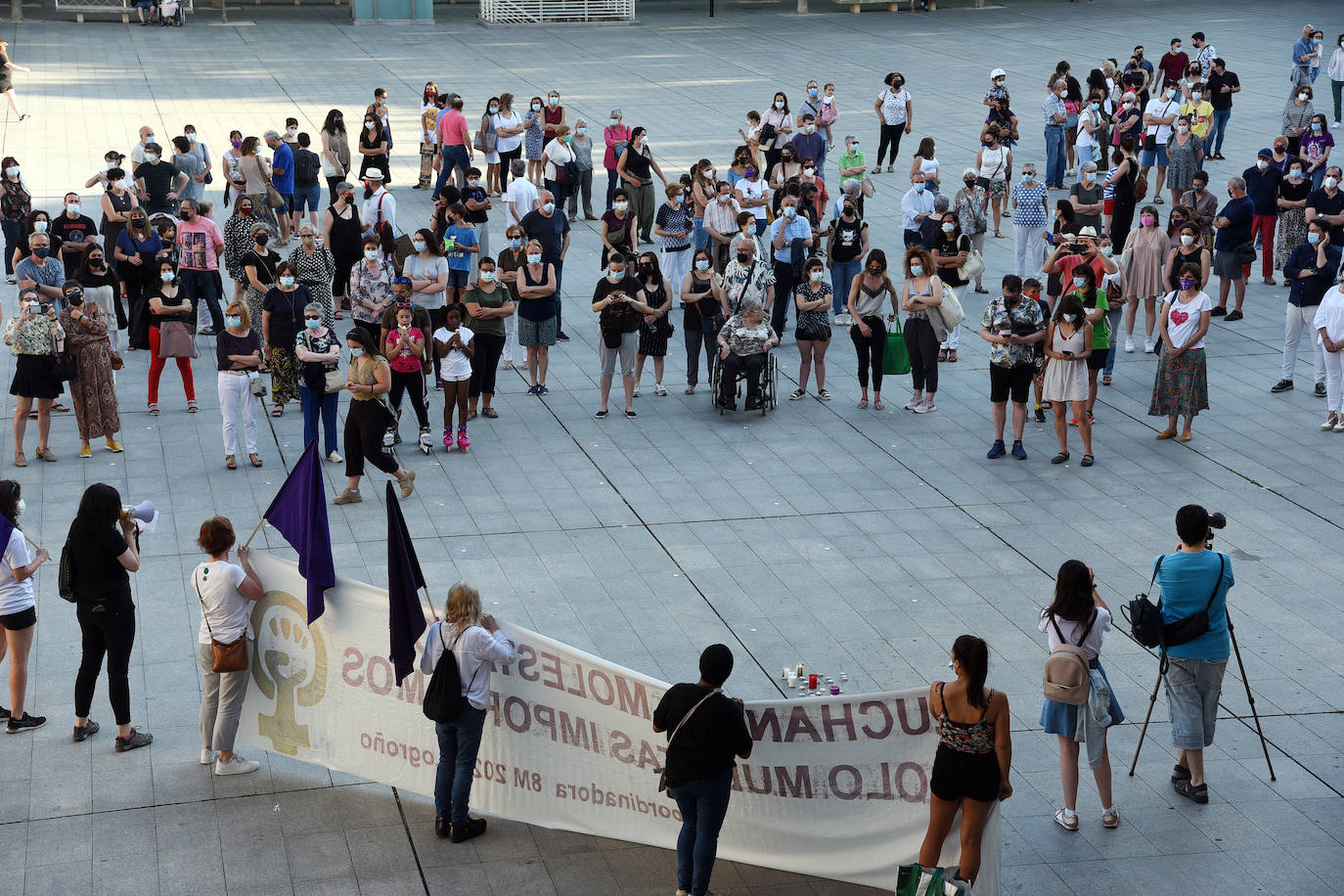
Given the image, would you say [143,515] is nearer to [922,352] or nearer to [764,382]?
[764,382]

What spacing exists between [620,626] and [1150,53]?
100 ft

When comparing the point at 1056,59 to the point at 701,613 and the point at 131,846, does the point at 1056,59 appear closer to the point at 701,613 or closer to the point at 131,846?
the point at 701,613

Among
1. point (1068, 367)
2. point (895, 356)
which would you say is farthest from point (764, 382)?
point (1068, 367)

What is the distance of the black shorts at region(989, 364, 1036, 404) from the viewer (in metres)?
14.4

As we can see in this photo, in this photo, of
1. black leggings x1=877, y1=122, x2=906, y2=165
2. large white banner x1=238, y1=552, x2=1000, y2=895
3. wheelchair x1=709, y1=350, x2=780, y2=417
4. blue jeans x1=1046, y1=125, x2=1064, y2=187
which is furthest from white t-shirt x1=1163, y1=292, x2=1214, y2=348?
black leggings x1=877, y1=122, x2=906, y2=165

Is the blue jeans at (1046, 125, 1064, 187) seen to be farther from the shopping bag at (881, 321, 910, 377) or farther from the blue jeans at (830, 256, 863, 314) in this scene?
the shopping bag at (881, 321, 910, 377)

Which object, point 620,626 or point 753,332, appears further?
point 753,332

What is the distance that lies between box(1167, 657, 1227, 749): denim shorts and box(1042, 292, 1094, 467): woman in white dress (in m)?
5.64

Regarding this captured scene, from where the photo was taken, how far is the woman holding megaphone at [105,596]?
8.93 metres

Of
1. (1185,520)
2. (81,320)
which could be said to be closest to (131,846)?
(1185,520)

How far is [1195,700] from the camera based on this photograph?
28.9ft

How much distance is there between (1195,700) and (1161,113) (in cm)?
1880

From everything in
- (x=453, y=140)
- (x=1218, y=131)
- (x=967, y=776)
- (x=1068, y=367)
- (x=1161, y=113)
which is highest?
(x=1161, y=113)

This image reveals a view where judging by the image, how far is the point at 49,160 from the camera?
88.4 ft
